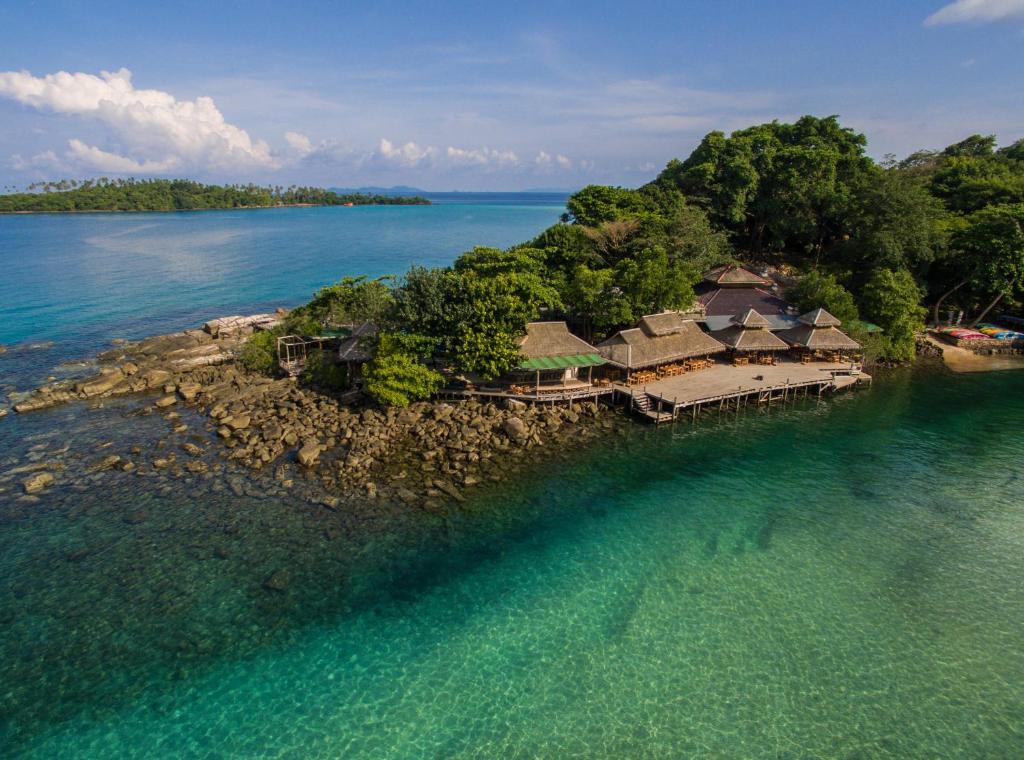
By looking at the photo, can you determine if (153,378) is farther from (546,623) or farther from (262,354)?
(546,623)

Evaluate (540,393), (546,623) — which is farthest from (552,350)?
(546,623)

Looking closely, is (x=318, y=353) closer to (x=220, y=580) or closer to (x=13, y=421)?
(x=13, y=421)

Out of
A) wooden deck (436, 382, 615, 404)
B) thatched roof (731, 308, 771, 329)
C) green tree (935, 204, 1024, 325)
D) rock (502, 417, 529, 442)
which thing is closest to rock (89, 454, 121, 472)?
wooden deck (436, 382, 615, 404)

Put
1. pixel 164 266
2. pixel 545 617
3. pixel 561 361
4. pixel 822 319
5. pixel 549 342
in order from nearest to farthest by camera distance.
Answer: pixel 545 617
pixel 561 361
pixel 549 342
pixel 822 319
pixel 164 266

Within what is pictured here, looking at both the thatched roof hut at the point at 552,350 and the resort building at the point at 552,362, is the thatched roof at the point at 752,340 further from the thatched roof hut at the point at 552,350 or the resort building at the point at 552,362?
the thatched roof hut at the point at 552,350

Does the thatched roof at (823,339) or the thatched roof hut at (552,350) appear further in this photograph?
the thatched roof at (823,339)

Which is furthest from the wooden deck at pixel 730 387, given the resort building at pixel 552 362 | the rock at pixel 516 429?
the rock at pixel 516 429

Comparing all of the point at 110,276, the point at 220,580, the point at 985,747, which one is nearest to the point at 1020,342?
the point at 985,747
